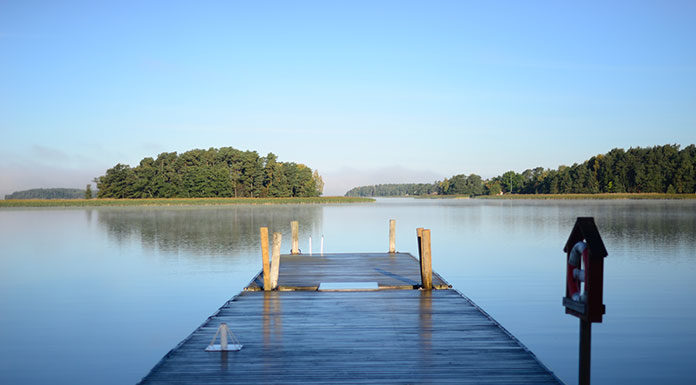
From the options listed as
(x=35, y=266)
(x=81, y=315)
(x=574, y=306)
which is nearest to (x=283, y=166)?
(x=35, y=266)

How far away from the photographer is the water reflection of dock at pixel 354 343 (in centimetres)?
684

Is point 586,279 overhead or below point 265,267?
overhead

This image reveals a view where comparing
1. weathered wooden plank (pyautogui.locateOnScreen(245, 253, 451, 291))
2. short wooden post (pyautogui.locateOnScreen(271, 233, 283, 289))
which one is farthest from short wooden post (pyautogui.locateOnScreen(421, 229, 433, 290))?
short wooden post (pyautogui.locateOnScreen(271, 233, 283, 289))

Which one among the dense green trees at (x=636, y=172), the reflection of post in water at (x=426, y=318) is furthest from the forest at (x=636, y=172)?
the reflection of post in water at (x=426, y=318)

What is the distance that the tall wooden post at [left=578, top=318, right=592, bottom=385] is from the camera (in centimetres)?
610

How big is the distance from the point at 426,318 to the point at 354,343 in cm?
229

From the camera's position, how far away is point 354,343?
8312 mm

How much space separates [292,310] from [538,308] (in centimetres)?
730

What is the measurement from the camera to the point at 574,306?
6.12 meters

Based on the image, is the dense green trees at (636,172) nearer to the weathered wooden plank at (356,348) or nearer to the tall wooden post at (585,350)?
the weathered wooden plank at (356,348)

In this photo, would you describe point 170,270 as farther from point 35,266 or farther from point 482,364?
point 482,364

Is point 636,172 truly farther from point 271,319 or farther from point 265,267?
point 271,319

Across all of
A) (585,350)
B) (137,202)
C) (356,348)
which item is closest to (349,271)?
(356,348)

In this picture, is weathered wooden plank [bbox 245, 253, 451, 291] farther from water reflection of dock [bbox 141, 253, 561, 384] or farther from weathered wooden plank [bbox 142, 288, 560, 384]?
weathered wooden plank [bbox 142, 288, 560, 384]
